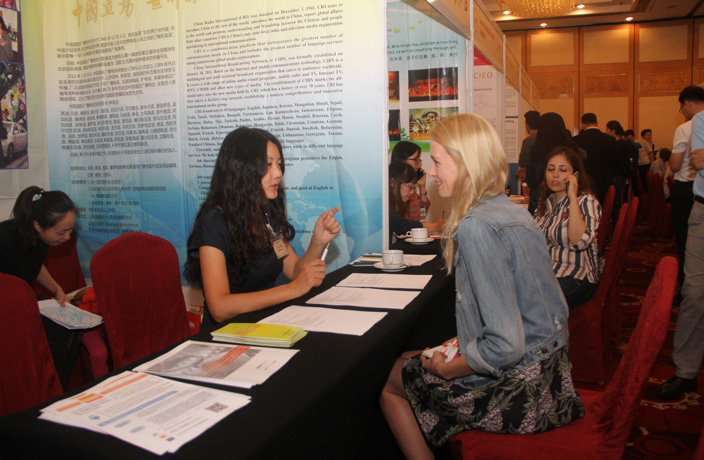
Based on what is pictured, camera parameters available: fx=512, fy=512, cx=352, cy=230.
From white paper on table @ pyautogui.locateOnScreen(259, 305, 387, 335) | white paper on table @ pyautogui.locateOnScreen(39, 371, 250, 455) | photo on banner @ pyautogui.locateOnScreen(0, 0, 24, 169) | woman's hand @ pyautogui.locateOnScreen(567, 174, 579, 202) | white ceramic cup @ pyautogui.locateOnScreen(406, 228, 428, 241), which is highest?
photo on banner @ pyautogui.locateOnScreen(0, 0, 24, 169)

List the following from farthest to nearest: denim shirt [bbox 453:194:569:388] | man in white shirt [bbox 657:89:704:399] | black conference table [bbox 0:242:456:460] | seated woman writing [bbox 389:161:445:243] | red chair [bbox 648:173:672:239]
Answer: red chair [bbox 648:173:672:239] < seated woman writing [bbox 389:161:445:243] < man in white shirt [bbox 657:89:704:399] < denim shirt [bbox 453:194:569:388] < black conference table [bbox 0:242:456:460]

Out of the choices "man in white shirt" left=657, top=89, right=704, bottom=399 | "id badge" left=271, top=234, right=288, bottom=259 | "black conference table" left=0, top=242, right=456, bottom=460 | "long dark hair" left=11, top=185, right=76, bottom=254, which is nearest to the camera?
"black conference table" left=0, top=242, right=456, bottom=460

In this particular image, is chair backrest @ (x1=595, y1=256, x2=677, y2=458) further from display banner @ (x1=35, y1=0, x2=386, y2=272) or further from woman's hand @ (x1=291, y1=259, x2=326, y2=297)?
display banner @ (x1=35, y1=0, x2=386, y2=272)

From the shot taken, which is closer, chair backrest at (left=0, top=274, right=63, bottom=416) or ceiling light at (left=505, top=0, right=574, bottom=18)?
chair backrest at (left=0, top=274, right=63, bottom=416)

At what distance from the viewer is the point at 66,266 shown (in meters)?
3.07

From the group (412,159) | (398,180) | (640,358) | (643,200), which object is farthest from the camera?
(643,200)

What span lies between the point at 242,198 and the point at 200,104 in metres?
1.36

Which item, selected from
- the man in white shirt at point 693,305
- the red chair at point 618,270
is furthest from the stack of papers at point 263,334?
the man in white shirt at point 693,305

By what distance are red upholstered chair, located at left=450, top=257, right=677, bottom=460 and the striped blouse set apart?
1.31 m

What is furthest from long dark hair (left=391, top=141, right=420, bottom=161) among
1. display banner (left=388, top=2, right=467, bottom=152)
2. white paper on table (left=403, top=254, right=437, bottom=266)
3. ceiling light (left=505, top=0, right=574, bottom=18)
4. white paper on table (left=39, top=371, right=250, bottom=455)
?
ceiling light (left=505, top=0, right=574, bottom=18)

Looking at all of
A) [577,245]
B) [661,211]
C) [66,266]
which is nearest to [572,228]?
[577,245]

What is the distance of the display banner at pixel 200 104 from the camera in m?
2.57

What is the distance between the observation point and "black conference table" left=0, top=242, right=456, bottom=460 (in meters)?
0.77

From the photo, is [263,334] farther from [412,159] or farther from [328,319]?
[412,159]
